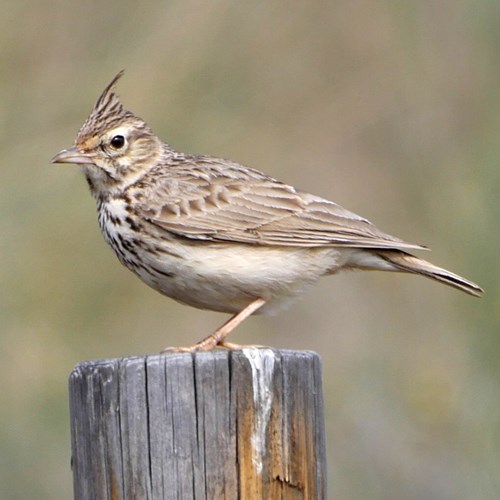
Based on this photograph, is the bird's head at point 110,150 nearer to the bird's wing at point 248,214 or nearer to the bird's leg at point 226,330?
the bird's wing at point 248,214

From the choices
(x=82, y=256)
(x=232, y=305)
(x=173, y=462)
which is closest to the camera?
(x=173, y=462)

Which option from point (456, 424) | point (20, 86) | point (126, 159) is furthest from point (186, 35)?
point (456, 424)

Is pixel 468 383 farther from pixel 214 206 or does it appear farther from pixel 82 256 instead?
pixel 82 256

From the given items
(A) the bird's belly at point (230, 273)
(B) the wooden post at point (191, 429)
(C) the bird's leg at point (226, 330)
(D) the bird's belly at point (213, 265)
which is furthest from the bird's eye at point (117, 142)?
(B) the wooden post at point (191, 429)

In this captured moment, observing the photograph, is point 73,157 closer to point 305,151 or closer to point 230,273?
point 230,273

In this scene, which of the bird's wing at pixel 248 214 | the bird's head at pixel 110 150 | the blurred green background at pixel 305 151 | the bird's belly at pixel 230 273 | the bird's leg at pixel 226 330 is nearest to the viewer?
the bird's leg at pixel 226 330

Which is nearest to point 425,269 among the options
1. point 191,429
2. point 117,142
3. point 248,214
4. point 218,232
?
point 248,214

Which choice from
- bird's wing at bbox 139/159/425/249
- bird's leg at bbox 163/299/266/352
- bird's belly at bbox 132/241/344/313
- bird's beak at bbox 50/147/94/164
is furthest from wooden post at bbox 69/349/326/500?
bird's beak at bbox 50/147/94/164
